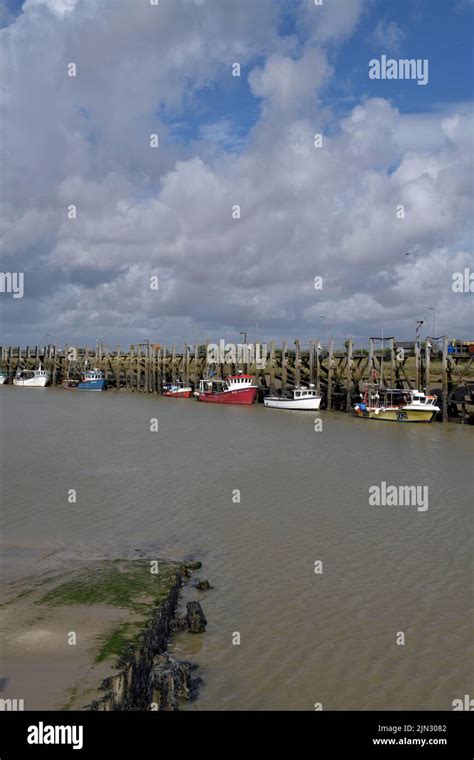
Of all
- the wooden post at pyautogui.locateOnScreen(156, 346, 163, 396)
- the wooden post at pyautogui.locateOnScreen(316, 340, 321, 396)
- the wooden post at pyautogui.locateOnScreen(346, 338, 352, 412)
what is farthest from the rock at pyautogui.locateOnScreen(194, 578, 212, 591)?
the wooden post at pyautogui.locateOnScreen(156, 346, 163, 396)

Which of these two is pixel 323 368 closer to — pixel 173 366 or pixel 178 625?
pixel 173 366

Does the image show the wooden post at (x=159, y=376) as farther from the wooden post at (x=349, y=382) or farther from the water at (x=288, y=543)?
the water at (x=288, y=543)

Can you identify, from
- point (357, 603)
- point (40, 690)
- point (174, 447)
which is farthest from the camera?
point (174, 447)

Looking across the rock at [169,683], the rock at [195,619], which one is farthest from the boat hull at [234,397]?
the rock at [169,683]

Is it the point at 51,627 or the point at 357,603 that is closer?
the point at 51,627

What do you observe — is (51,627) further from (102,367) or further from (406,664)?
(102,367)
